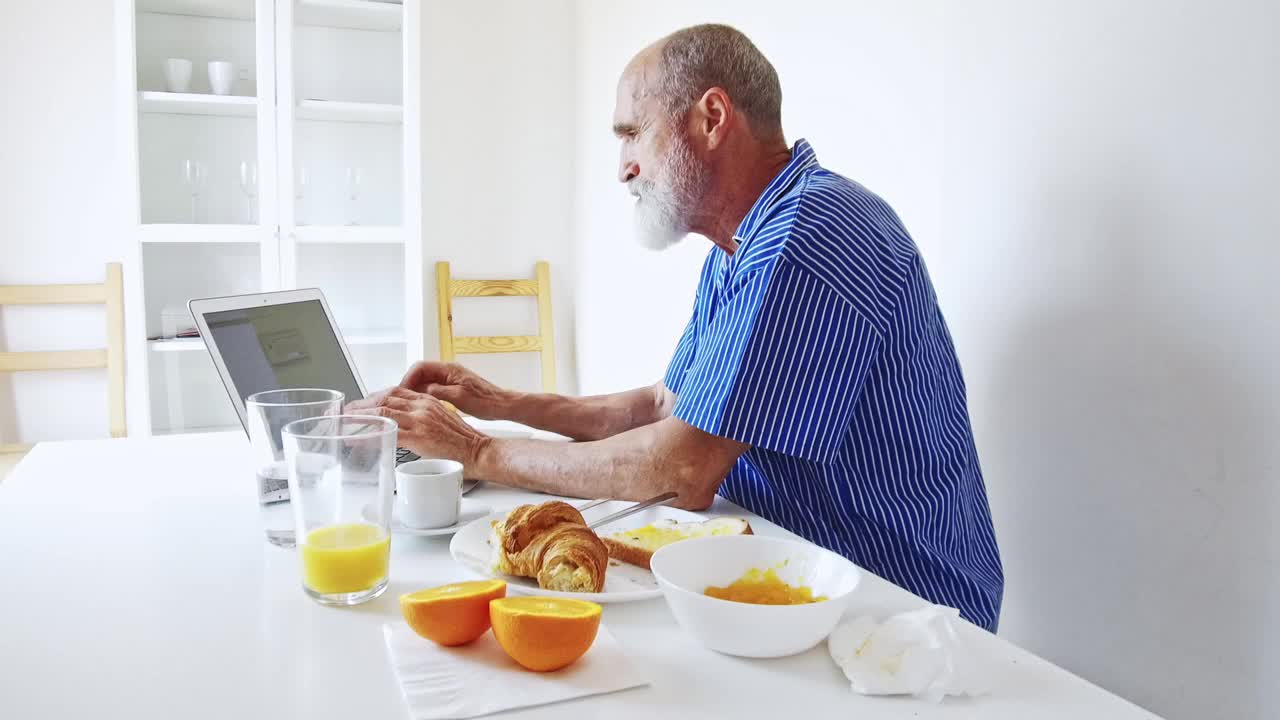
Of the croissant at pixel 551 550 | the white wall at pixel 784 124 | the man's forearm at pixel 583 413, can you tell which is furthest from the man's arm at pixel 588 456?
the white wall at pixel 784 124

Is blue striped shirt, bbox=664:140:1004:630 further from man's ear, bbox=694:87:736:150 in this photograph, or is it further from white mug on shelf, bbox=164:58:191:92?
white mug on shelf, bbox=164:58:191:92

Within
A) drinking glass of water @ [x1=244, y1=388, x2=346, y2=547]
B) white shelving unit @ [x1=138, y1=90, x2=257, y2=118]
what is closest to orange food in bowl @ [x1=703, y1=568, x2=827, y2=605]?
drinking glass of water @ [x1=244, y1=388, x2=346, y2=547]

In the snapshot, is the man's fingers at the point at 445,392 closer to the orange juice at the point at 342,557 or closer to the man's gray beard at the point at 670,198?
the man's gray beard at the point at 670,198

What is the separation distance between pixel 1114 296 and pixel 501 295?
8.46 ft

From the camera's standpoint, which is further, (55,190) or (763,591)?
(55,190)

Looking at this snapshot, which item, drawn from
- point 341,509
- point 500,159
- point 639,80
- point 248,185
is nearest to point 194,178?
point 248,185

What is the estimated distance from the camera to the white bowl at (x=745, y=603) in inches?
27.0

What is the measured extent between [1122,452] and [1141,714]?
0.67m

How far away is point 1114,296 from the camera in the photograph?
1246 mm

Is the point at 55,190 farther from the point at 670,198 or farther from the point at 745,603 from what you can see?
the point at 745,603

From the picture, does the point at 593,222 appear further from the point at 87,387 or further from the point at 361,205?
the point at 87,387

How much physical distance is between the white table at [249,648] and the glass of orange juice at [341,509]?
0.08 feet

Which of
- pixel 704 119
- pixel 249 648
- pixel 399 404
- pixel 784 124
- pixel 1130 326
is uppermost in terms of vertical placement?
pixel 784 124

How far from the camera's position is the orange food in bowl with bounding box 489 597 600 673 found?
0.67 metres
